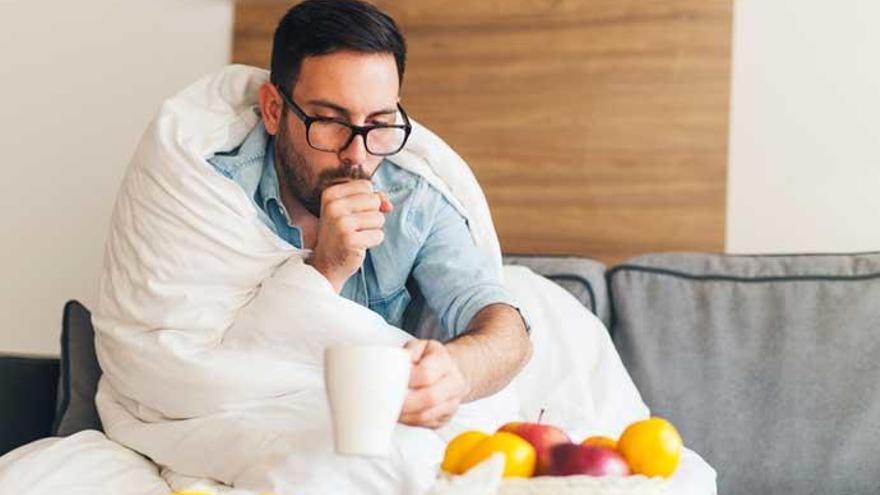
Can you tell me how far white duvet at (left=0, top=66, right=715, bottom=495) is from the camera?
4.71ft

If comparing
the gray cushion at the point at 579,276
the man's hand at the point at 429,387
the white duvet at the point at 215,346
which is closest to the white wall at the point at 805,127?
the gray cushion at the point at 579,276

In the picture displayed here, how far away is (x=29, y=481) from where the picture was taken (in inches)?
58.4

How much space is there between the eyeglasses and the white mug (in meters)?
0.68

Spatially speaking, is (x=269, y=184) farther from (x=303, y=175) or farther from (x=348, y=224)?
(x=348, y=224)

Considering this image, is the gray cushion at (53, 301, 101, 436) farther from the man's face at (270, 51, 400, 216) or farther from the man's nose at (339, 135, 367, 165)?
the man's nose at (339, 135, 367, 165)

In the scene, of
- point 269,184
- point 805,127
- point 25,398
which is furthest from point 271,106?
point 805,127

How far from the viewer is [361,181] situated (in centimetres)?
163

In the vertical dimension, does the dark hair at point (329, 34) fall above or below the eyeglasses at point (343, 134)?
above

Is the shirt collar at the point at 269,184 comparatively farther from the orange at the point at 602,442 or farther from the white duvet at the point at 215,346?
the orange at the point at 602,442

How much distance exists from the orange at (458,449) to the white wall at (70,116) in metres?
1.66

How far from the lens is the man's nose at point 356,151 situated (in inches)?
66.7

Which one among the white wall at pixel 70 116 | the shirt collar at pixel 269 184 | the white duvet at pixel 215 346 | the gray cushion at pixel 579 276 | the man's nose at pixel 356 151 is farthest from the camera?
the white wall at pixel 70 116

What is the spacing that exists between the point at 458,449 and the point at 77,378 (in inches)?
35.7

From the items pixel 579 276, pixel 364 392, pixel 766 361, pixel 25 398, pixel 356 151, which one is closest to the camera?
pixel 364 392
